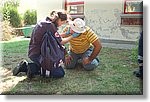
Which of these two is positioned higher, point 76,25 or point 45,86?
point 76,25

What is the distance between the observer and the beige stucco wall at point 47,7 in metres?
1.26

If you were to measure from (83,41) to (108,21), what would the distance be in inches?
6.3

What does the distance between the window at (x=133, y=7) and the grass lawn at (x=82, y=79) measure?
184 mm

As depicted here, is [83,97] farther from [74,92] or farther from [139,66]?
[139,66]

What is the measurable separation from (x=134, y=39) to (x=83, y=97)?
1.15 feet

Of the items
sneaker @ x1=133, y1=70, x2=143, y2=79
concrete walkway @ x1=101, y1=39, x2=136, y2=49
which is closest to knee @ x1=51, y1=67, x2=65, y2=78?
concrete walkway @ x1=101, y1=39, x2=136, y2=49

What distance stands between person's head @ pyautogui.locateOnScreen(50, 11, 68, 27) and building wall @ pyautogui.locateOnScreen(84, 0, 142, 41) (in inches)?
4.0

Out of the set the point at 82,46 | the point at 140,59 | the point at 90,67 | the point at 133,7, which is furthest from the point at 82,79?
the point at 133,7

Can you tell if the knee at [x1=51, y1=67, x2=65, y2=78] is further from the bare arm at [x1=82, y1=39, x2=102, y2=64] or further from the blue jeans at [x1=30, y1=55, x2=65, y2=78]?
the bare arm at [x1=82, y1=39, x2=102, y2=64]

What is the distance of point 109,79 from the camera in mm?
1278

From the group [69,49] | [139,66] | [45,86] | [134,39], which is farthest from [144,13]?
[45,86]

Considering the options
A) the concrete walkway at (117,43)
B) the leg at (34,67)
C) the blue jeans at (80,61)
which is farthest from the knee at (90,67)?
the leg at (34,67)

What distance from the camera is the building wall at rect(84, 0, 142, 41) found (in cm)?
125

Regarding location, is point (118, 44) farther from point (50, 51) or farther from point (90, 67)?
point (50, 51)
